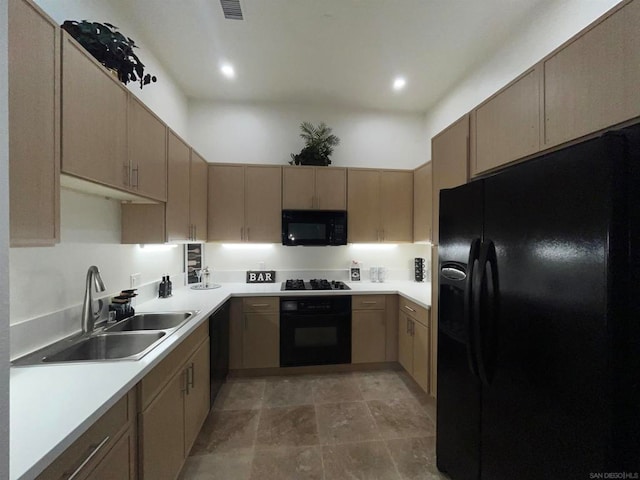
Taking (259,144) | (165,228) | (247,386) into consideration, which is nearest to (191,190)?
(165,228)

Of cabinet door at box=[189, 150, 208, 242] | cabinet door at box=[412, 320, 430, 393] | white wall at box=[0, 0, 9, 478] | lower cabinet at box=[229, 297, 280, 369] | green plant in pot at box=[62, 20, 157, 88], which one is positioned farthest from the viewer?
lower cabinet at box=[229, 297, 280, 369]

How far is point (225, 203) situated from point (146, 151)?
131cm

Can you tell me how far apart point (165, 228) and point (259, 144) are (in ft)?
5.90

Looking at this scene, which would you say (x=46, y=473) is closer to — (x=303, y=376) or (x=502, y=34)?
(x=303, y=376)

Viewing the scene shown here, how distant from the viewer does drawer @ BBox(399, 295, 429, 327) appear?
2.30 meters

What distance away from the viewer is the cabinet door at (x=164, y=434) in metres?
1.16

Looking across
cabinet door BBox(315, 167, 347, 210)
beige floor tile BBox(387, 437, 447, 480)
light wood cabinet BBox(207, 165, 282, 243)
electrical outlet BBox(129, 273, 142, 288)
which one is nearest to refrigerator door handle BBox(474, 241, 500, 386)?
beige floor tile BBox(387, 437, 447, 480)

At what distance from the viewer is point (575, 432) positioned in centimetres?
81

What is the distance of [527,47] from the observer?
6.73 feet

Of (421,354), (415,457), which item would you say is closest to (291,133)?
(421,354)

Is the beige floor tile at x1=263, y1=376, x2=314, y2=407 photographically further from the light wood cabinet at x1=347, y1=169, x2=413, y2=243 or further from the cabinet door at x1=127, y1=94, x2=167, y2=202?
the cabinet door at x1=127, y1=94, x2=167, y2=202

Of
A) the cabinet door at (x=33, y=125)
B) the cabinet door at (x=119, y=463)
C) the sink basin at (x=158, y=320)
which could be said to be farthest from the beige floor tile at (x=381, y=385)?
the cabinet door at (x=33, y=125)

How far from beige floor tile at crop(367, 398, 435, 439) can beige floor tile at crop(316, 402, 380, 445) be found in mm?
70

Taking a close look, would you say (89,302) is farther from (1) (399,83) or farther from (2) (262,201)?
(1) (399,83)
